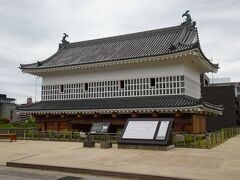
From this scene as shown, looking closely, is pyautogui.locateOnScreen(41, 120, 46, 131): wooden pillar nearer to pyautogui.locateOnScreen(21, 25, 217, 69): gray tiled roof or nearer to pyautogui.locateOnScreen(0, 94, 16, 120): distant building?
pyautogui.locateOnScreen(21, 25, 217, 69): gray tiled roof

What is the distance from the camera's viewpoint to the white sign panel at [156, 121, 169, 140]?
16.1m

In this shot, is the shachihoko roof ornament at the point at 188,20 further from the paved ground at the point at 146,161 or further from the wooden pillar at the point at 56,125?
the paved ground at the point at 146,161

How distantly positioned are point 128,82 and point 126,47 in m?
4.78

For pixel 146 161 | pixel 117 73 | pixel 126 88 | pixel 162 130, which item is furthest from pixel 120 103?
pixel 146 161

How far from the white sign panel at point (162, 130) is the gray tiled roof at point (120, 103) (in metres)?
4.00

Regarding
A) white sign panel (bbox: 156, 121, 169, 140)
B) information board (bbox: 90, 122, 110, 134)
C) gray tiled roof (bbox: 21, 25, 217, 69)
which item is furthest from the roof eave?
white sign panel (bbox: 156, 121, 169, 140)

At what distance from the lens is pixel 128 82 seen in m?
25.5

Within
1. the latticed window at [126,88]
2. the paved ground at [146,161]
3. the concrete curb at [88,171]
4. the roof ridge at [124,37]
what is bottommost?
the concrete curb at [88,171]

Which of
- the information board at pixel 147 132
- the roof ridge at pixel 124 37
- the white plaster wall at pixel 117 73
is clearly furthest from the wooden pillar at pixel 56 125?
the information board at pixel 147 132

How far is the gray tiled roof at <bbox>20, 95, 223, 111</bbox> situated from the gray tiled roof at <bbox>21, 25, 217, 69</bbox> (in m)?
3.61

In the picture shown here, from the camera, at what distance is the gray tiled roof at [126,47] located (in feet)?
83.3

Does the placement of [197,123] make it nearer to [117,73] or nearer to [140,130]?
[140,130]

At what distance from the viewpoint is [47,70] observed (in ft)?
A: 93.9

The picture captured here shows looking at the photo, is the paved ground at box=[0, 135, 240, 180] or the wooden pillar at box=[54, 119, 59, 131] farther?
the wooden pillar at box=[54, 119, 59, 131]
